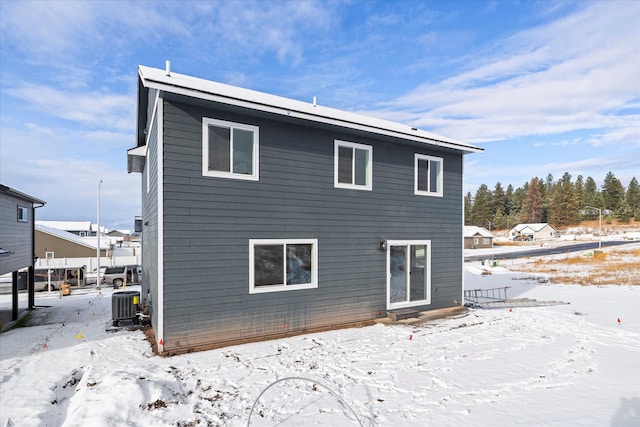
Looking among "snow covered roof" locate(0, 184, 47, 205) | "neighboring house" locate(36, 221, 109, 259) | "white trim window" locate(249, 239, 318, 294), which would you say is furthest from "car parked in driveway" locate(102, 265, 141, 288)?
"white trim window" locate(249, 239, 318, 294)

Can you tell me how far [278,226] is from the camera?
773cm

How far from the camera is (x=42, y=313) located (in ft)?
42.0

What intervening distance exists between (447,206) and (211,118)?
7.82 m

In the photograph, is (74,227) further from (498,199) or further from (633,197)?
(633,197)

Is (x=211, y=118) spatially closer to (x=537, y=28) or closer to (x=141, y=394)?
(x=141, y=394)

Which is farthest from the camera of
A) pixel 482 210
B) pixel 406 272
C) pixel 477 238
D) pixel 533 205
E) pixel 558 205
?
pixel 533 205

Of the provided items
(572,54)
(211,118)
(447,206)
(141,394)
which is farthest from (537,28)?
(141,394)

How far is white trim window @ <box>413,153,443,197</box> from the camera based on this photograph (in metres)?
10.2

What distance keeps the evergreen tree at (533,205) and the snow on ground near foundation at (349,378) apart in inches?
3221

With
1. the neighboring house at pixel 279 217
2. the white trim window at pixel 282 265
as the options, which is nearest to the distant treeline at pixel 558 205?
the neighboring house at pixel 279 217

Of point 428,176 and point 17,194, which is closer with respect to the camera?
point 428,176

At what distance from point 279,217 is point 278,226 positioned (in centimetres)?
22

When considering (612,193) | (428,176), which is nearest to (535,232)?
(612,193)

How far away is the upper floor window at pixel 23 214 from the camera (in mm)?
12422
